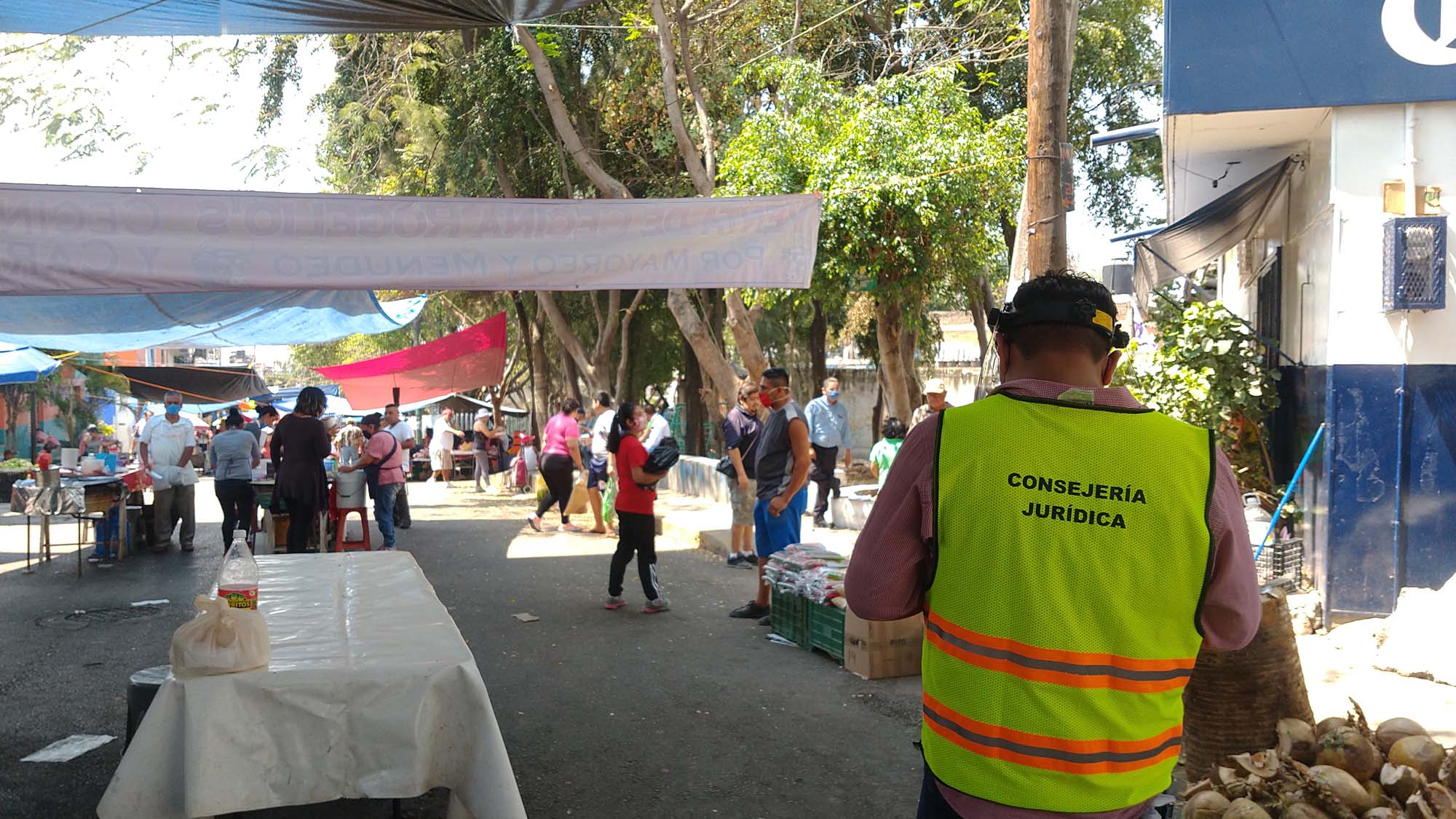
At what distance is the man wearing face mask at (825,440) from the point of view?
13875mm

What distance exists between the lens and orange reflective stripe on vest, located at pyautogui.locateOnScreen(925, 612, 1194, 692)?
2105 millimetres

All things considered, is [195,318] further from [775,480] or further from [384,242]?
[775,480]

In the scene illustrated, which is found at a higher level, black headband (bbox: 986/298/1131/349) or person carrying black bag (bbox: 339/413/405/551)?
black headband (bbox: 986/298/1131/349)

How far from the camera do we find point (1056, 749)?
6.89 feet

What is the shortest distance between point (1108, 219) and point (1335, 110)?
54.2 feet

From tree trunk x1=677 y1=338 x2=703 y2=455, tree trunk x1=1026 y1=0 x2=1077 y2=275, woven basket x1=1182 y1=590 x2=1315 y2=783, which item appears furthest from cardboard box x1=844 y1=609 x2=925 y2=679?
tree trunk x1=677 y1=338 x2=703 y2=455

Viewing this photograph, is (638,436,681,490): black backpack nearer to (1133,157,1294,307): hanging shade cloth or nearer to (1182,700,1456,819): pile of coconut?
(1133,157,1294,307): hanging shade cloth

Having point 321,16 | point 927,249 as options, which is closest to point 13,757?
point 321,16

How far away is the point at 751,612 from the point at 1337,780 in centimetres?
566

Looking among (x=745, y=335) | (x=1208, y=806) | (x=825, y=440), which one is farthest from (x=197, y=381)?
(x=1208, y=806)

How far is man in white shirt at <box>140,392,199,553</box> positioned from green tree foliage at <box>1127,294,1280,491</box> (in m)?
10.7

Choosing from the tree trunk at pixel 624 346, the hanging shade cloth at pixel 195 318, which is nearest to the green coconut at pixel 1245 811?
the hanging shade cloth at pixel 195 318

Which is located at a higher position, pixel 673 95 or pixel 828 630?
pixel 673 95

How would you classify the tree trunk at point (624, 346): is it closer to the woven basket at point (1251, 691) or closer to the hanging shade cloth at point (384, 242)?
the hanging shade cloth at point (384, 242)
